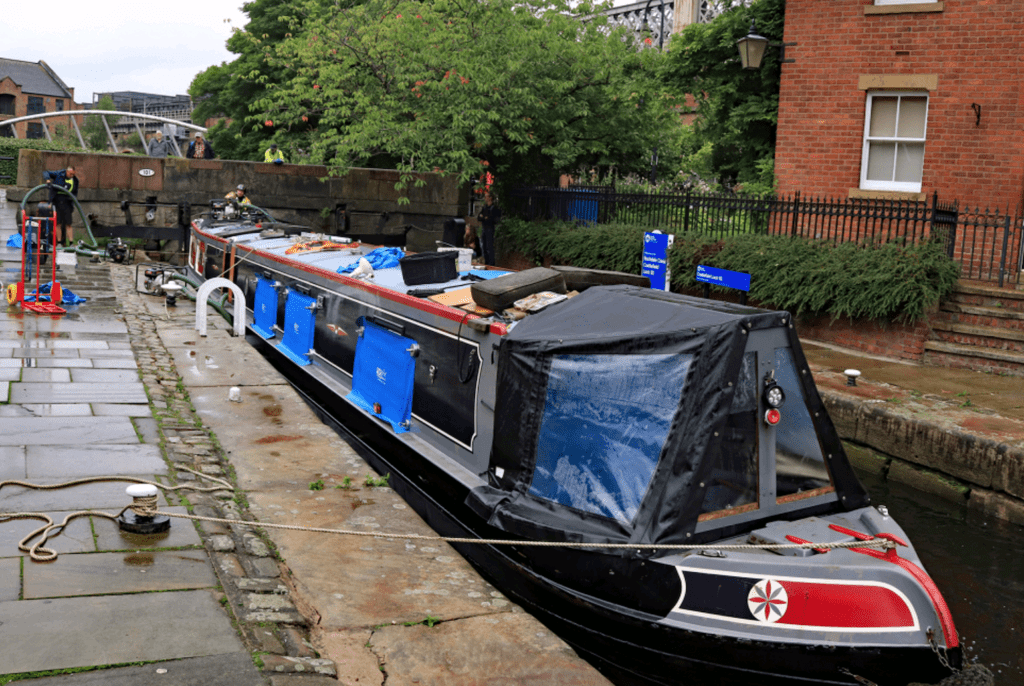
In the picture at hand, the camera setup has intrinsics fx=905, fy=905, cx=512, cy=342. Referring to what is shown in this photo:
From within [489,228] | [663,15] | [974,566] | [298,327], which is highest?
[663,15]

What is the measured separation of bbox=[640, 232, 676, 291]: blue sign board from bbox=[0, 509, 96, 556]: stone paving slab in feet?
20.3

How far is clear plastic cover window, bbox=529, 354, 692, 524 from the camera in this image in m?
4.61

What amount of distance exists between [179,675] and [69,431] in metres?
3.87

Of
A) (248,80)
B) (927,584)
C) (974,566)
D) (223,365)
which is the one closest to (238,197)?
(223,365)

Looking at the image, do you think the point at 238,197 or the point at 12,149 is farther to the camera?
the point at 12,149

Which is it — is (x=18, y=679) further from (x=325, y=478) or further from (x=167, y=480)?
(x=325, y=478)

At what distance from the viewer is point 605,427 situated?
4859 millimetres

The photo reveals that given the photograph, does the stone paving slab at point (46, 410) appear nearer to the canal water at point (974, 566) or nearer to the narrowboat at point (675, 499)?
the narrowboat at point (675, 499)

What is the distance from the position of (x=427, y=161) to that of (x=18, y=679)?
14232mm

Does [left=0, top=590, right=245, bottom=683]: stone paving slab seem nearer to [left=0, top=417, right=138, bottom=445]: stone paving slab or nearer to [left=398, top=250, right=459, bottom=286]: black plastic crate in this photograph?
[left=0, top=417, right=138, bottom=445]: stone paving slab

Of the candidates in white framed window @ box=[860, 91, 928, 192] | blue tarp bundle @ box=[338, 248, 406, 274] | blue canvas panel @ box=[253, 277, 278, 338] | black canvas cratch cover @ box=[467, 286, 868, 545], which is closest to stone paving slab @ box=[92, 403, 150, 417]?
blue tarp bundle @ box=[338, 248, 406, 274]

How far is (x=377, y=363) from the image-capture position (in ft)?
25.8

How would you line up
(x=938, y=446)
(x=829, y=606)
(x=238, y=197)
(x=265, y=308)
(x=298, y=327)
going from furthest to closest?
(x=238, y=197) → (x=265, y=308) → (x=298, y=327) → (x=938, y=446) → (x=829, y=606)

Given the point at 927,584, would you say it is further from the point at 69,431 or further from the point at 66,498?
the point at 69,431
